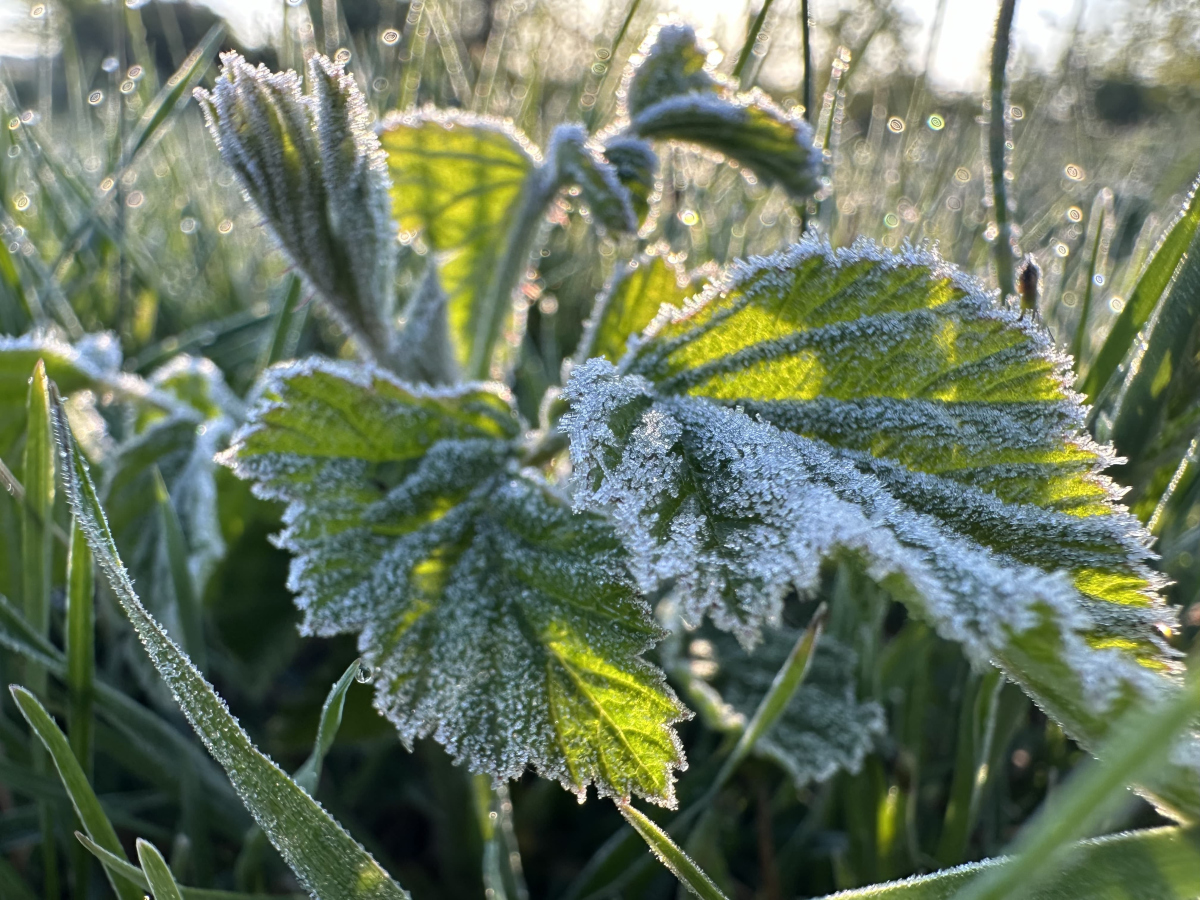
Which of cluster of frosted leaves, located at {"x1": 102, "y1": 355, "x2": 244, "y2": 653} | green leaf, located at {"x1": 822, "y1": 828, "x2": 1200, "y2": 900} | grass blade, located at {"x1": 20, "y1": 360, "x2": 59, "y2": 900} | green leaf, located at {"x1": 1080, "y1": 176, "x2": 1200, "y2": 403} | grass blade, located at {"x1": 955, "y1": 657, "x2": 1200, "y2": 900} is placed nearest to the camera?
grass blade, located at {"x1": 955, "y1": 657, "x2": 1200, "y2": 900}

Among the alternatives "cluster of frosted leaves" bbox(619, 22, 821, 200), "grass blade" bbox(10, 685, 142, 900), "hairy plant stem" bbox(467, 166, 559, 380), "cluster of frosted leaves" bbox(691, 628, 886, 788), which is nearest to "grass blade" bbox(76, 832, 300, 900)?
"grass blade" bbox(10, 685, 142, 900)

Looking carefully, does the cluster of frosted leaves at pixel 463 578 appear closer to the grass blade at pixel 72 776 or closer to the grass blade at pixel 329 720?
the grass blade at pixel 329 720

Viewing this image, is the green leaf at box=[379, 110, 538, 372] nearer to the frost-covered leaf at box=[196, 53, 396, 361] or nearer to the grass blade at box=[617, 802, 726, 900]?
the frost-covered leaf at box=[196, 53, 396, 361]

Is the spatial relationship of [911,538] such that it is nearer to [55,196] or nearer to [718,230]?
[718,230]

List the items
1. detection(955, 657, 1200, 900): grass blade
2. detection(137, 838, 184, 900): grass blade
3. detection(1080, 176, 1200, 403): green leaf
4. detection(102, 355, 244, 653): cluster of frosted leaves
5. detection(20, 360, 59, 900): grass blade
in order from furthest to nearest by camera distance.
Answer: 1. detection(102, 355, 244, 653): cluster of frosted leaves
2. detection(20, 360, 59, 900): grass blade
3. detection(1080, 176, 1200, 403): green leaf
4. detection(137, 838, 184, 900): grass blade
5. detection(955, 657, 1200, 900): grass blade

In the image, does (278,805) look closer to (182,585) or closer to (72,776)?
(72,776)

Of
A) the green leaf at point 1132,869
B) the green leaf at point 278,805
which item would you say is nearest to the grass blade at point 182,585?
the green leaf at point 278,805
